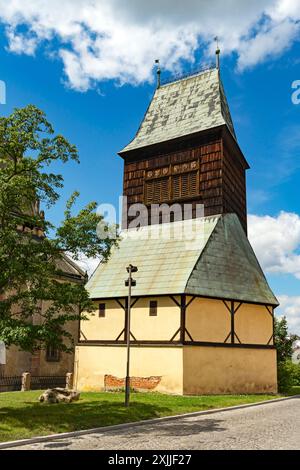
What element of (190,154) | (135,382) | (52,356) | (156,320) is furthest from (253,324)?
(52,356)

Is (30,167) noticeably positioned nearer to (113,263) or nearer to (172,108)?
(113,263)

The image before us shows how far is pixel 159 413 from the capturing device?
15.2 metres

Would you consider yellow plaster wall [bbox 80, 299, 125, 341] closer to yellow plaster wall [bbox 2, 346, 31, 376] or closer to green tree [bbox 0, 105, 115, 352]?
yellow plaster wall [bbox 2, 346, 31, 376]

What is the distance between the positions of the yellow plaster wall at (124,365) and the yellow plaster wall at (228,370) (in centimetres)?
60

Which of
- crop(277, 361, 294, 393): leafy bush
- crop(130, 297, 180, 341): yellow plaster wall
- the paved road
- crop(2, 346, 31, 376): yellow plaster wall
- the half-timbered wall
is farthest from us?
crop(2, 346, 31, 376): yellow plaster wall

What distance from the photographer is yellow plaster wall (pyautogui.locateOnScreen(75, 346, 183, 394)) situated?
21375mm

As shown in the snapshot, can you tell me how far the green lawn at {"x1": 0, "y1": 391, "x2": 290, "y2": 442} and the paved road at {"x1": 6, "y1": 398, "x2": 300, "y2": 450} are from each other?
0.87m

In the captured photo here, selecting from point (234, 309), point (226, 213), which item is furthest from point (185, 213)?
point (234, 309)

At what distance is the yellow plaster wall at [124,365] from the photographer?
70.1ft

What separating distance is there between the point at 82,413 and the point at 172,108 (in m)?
24.7

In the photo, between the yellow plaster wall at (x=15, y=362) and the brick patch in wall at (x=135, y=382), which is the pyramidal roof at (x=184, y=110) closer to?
the yellow plaster wall at (x=15, y=362)

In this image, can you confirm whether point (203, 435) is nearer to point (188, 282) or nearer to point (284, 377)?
point (188, 282)

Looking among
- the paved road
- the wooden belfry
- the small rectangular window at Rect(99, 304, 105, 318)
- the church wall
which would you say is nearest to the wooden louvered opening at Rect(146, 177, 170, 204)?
the wooden belfry

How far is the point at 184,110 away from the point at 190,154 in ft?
15.6
